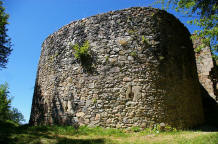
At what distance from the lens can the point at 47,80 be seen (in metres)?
9.50

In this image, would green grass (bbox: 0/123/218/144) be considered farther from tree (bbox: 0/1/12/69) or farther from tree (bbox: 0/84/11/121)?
tree (bbox: 0/84/11/121)

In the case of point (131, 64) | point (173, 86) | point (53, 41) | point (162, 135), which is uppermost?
point (53, 41)

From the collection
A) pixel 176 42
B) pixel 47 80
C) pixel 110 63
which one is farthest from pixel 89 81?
pixel 176 42

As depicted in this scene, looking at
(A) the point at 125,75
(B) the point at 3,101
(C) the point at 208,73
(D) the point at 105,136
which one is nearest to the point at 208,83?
(C) the point at 208,73

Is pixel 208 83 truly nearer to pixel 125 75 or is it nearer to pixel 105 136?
pixel 125 75

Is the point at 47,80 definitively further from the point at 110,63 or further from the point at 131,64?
the point at 131,64

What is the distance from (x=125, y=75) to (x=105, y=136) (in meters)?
2.48

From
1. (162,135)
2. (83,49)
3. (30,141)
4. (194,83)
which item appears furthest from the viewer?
(194,83)

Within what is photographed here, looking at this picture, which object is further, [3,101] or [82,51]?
[3,101]

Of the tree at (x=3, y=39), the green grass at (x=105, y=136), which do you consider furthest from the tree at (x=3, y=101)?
the green grass at (x=105, y=136)

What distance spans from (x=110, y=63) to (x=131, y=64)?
0.87m

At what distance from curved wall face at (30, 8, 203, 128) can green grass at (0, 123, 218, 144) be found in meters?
0.41

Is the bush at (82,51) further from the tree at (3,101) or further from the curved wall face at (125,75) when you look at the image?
the tree at (3,101)

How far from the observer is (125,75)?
7379mm
